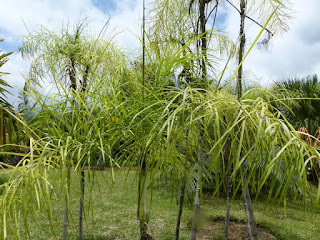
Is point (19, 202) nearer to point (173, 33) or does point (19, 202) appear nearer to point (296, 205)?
point (173, 33)

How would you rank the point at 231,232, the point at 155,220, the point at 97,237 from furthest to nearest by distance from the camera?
the point at 155,220, the point at 231,232, the point at 97,237

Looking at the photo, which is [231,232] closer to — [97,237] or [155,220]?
[155,220]

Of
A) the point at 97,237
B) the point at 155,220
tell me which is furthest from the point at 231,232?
the point at 97,237

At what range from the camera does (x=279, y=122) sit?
98 centimetres

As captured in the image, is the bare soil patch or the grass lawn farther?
the grass lawn

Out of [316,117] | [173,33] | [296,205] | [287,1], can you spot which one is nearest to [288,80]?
[316,117]

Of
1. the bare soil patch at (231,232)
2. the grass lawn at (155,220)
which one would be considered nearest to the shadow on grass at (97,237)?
the grass lawn at (155,220)

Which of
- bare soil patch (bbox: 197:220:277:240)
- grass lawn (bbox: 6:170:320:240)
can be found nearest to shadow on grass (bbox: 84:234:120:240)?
grass lawn (bbox: 6:170:320:240)

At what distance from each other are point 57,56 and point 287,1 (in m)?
2.57

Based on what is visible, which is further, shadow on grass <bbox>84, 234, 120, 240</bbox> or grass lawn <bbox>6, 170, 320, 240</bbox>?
grass lawn <bbox>6, 170, 320, 240</bbox>

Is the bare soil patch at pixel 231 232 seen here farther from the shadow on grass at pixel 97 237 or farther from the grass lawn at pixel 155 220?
the shadow on grass at pixel 97 237

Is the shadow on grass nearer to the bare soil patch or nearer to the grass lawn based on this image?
the grass lawn

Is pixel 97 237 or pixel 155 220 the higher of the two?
pixel 155 220

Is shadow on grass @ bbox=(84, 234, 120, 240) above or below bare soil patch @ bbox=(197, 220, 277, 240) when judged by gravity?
below
